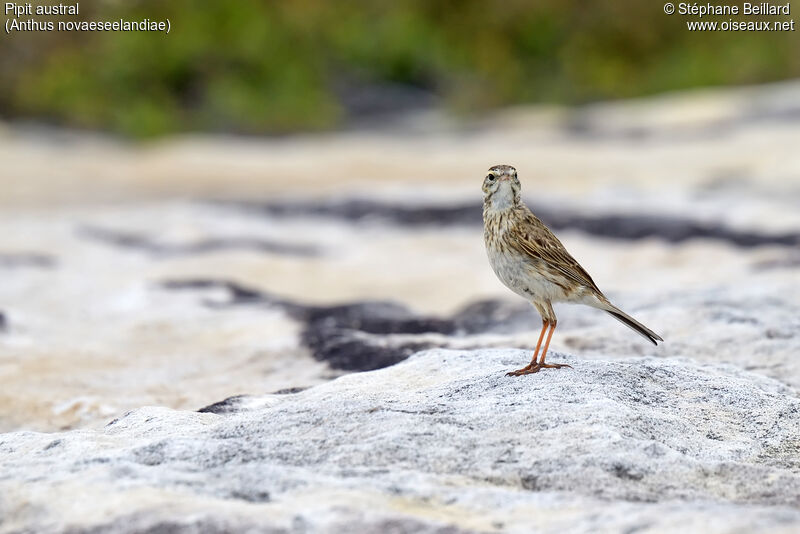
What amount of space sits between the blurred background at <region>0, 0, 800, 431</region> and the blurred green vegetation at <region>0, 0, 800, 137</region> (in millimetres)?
→ 57

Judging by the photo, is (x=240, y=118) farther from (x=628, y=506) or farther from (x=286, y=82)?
(x=628, y=506)

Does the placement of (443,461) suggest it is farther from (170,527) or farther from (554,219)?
(554,219)

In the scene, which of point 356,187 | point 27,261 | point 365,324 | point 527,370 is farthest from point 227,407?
point 356,187

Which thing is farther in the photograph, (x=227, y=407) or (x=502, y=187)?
(x=502, y=187)

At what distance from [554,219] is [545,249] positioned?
613 centimetres

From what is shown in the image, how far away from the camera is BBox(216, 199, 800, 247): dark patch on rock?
9.10 metres

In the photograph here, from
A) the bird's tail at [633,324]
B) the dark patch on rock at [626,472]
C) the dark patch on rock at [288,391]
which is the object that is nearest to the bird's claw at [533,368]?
the bird's tail at [633,324]

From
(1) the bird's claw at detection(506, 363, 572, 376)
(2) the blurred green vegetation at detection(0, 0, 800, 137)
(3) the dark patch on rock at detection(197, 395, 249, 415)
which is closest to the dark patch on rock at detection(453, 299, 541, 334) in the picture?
(1) the bird's claw at detection(506, 363, 572, 376)

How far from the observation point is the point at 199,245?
1037 centimetres

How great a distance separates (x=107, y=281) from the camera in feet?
29.2

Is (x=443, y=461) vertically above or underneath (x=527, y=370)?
underneath

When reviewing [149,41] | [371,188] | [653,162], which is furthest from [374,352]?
[149,41]

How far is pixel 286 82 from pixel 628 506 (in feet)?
61.4

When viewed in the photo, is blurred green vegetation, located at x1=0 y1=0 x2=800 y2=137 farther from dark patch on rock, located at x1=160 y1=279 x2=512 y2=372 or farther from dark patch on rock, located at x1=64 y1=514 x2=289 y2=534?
dark patch on rock, located at x1=64 y1=514 x2=289 y2=534
